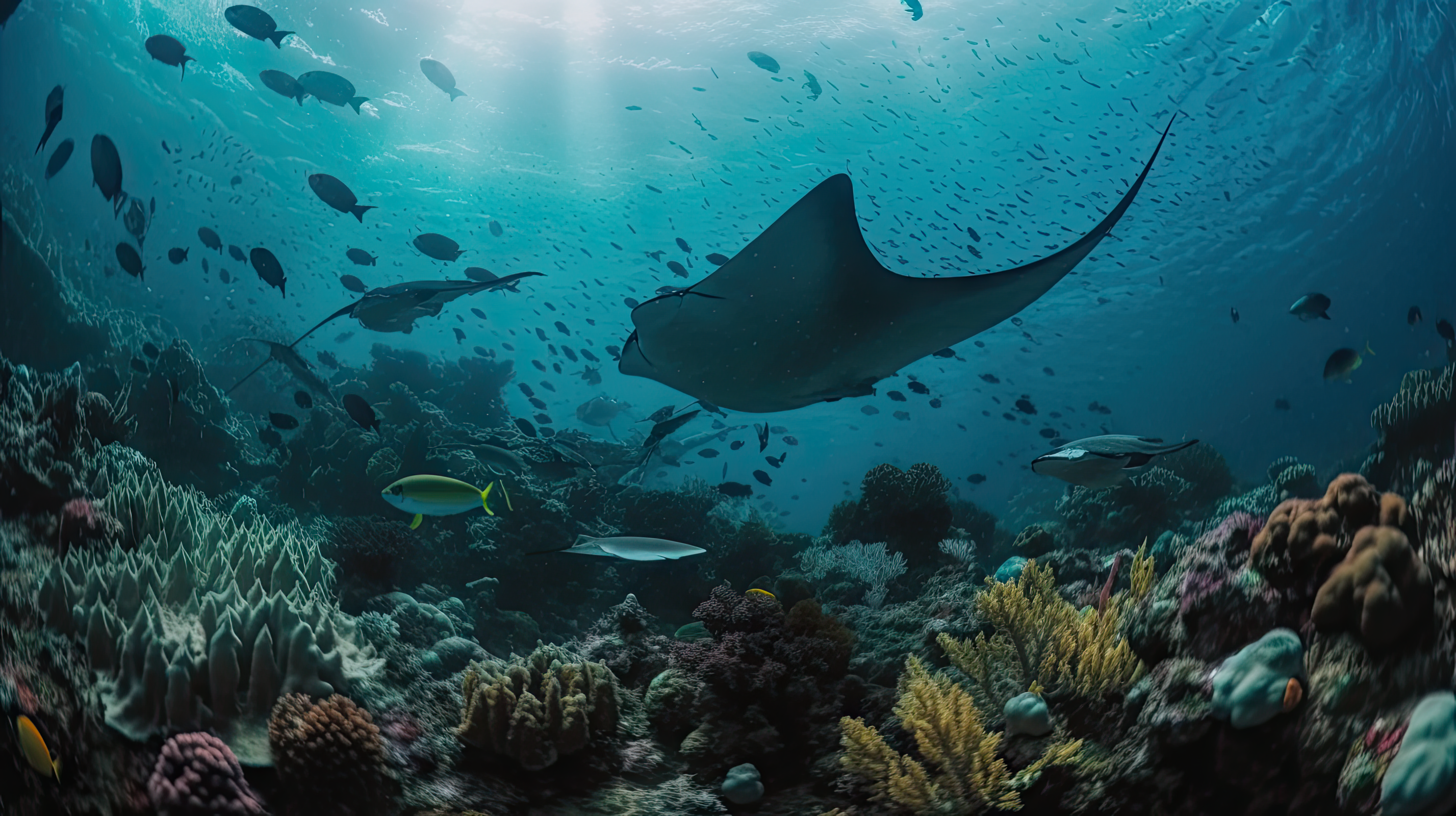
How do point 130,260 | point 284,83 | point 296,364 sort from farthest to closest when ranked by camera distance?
point 284,83 < point 296,364 < point 130,260

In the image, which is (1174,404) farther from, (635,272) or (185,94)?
(185,94)

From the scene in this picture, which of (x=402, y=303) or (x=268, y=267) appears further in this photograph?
(x=268, y=267)

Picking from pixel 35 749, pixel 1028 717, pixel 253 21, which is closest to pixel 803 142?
pixel 253 21

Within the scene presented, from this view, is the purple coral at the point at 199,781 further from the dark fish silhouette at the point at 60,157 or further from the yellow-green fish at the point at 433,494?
the dark fish silhouette at the point at 60,157

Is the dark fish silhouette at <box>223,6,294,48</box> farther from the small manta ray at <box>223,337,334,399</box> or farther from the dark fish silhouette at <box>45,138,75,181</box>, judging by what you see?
the small manta ray at <box>223,337,334,399</box>

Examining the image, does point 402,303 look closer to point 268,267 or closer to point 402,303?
point 402,303

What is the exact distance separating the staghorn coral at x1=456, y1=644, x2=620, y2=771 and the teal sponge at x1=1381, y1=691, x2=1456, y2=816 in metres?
3.19

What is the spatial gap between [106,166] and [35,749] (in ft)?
14.9

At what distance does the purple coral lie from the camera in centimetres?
203

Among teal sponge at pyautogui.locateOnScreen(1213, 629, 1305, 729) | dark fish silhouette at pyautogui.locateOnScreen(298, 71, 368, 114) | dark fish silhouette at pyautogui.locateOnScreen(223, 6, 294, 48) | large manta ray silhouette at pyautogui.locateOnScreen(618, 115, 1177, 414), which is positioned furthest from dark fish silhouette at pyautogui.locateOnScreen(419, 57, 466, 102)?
teal sponge at pyautogui.locateOnScreen(1213, 629, 1305, 729)

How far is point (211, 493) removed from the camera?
27.5 ft

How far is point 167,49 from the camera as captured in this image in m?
5.95

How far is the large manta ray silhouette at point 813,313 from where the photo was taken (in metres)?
3.30

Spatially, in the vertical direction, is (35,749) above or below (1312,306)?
below
